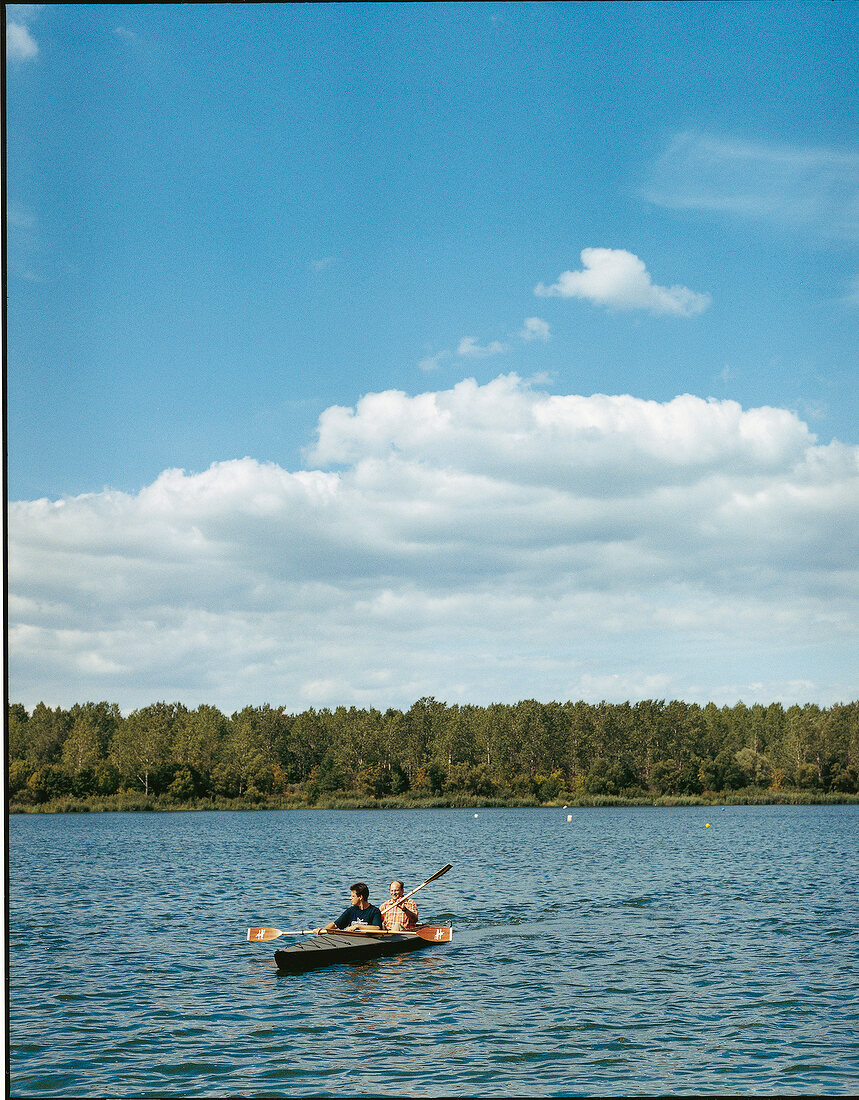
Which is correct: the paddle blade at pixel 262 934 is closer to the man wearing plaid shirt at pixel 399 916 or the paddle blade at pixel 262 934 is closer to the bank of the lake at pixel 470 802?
the man wearing plaid shirt at pixel 399 916

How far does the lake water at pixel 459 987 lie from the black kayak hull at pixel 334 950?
210 mm

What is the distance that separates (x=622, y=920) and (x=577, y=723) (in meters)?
75.2

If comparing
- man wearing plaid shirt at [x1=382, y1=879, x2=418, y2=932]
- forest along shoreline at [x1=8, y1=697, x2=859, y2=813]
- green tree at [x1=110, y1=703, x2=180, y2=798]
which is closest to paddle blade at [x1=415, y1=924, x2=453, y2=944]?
man wearing plaid shirt at [x1=382, y1=879, x2=418, y2=932]

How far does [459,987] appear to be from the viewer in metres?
13.6

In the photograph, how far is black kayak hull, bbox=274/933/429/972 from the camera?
14.3 metres

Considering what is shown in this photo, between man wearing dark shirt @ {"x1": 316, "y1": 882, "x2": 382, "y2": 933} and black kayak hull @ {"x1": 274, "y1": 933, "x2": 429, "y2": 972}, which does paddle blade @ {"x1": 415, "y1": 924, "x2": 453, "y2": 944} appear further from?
man wearing dark shirt @ {"x1": 316, "y1": 882, "x2": 382, "y2": 933}

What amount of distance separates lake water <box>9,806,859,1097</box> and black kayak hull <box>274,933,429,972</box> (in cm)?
21

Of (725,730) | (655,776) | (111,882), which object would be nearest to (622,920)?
(111,882)

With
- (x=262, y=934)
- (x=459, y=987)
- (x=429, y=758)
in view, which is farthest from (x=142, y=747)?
(x=459, y=987)

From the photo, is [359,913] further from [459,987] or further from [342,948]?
[459,987]

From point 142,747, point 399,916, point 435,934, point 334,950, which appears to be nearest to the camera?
point 334,950

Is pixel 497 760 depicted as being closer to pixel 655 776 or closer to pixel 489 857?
pixel 655 776

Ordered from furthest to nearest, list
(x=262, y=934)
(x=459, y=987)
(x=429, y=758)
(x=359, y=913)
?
(x=429, y=758)
(x=262, y=934)
(x=359, y=913)
(x=459, y=987)

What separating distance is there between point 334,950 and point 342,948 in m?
0.12
